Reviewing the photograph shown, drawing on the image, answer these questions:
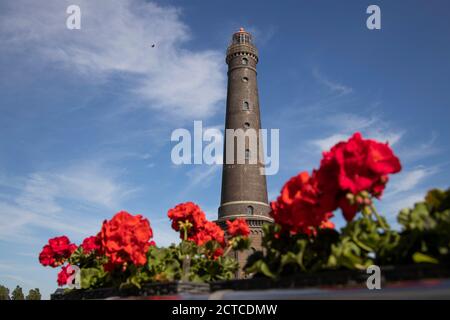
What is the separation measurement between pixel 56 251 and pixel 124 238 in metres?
3.73

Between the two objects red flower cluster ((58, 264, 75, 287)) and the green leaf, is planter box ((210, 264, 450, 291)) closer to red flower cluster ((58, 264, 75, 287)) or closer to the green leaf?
the green leaf

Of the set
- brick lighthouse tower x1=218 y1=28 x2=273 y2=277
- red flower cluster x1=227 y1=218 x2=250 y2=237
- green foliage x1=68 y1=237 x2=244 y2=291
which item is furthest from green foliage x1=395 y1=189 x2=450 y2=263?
brick lighthouse tower x1=218 y1=28 x2=273 y2=277

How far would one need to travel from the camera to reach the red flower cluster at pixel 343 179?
2982mm

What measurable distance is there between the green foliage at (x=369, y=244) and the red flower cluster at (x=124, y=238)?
62.6 inches

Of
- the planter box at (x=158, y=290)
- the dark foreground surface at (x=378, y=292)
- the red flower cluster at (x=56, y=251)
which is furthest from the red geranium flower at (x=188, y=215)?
the dark foreground surface at (x=378, y=292)

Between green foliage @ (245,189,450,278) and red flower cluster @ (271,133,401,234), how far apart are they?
169 millimetres

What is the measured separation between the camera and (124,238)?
15.8ft

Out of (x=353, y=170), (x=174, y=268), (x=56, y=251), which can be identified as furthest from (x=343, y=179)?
(x=56, y=251)

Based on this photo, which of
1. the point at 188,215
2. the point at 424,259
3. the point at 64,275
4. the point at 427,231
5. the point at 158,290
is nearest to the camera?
the point at 424,259

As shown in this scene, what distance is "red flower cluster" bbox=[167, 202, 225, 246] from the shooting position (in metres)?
6.36

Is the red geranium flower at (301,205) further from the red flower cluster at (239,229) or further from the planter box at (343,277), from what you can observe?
the red flower cluster at (239,229)

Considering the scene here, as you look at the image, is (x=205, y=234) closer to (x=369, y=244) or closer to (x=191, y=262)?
(x=191, y=262)
